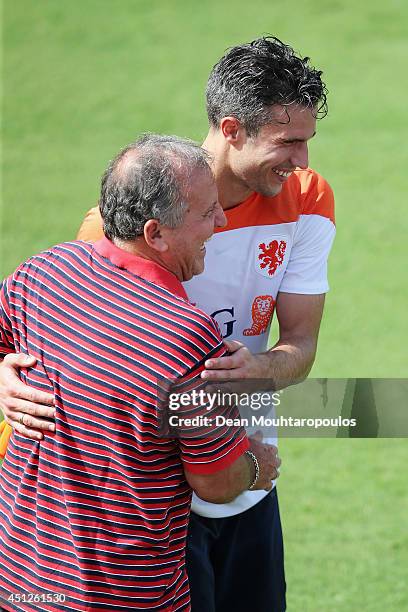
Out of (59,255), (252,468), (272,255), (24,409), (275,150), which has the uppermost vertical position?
(275,150)

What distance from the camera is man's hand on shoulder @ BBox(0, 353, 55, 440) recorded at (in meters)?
2.44

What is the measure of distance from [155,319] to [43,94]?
7593mm

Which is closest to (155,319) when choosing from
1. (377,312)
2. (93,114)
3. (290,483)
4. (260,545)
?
(260,545)

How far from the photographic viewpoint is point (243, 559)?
3217 mm

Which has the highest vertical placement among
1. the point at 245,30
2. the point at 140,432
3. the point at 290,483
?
the point at 140,432

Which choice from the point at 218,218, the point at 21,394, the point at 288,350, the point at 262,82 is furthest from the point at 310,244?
the point at 21,394

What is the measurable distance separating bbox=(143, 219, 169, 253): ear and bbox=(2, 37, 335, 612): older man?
423 millimetres

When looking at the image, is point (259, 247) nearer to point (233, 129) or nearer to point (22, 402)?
point (233, 129)

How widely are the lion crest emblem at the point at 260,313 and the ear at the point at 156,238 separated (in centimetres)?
66

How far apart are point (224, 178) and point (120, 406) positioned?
0.90 meters

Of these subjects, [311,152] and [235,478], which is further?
[311,152]

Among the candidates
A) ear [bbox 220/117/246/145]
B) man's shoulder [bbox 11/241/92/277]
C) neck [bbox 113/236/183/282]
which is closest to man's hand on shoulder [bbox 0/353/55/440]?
man's shoulder [bbox 11/241/92/277]

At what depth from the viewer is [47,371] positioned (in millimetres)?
2430

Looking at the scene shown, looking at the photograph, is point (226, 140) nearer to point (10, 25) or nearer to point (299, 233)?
point (299, 233)
